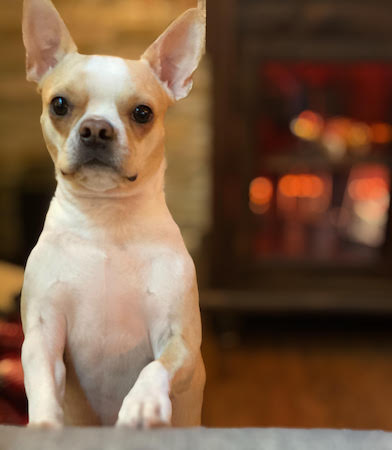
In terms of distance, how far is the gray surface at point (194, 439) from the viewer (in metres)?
0.31

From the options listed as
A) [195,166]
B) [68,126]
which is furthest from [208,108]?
[68,126]

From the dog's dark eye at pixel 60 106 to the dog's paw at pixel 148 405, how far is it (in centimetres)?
19

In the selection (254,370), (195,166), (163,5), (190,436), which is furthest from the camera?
(195,166)

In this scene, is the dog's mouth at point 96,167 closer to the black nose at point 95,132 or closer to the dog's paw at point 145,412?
the black nose at point 95,132

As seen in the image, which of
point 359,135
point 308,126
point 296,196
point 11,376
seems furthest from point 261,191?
point 11,376

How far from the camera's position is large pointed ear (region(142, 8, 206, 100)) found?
0.37 m

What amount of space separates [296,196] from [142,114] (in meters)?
1.75

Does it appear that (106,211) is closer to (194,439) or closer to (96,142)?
(96,142)

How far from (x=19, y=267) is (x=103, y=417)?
0.17m

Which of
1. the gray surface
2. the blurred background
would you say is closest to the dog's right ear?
the gray surface

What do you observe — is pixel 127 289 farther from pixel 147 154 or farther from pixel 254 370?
pixel 254 370

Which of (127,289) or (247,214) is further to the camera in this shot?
(247,214)

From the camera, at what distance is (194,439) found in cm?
32

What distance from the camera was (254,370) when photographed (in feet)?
5.96
